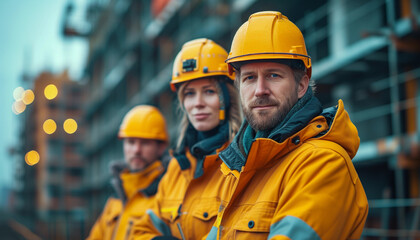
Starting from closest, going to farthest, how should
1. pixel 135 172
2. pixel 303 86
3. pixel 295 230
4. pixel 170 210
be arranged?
pixel 295 230
pixel 303 86
pixel 170 210
pixel 135 172

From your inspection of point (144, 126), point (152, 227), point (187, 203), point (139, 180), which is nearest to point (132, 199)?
point (139, 180)

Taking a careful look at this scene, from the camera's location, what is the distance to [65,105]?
59094 mm

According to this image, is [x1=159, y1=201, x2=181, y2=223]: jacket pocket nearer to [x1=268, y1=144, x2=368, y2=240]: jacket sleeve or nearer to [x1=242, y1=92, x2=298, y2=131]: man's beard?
[x1=242, y1=92, x2=298, y2=131]: man's beard

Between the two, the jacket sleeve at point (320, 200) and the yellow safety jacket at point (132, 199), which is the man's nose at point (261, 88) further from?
the yellow safety jacket at point (132, 199)

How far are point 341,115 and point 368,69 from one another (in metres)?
9.49

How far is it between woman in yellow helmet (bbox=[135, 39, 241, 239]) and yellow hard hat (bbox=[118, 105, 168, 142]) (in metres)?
1.30

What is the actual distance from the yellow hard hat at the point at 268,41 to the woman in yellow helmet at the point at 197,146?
991 millimetres

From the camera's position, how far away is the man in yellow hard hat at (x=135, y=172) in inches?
185

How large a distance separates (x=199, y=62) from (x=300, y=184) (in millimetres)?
1867

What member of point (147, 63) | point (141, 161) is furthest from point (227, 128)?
point (147, 63)

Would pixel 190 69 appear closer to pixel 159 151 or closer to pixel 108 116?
pixel 159 151

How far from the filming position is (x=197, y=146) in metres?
3.38

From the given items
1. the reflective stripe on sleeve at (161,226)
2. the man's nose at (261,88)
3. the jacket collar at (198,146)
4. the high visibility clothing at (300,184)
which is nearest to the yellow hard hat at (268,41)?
the man's nose at (261,88)

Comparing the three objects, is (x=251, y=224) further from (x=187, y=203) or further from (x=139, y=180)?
(x=139, y=180)
